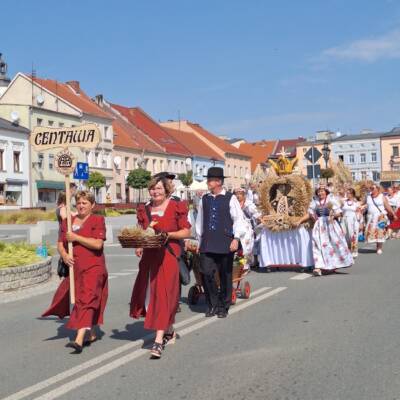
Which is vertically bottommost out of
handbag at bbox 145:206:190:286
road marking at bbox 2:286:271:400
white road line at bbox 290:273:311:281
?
white road line at bbox 290:273:311:281

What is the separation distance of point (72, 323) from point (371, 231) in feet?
43.0

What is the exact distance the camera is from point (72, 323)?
6.92 metres

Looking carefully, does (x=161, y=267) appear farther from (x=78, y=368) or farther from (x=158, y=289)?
(x=78, y=368)

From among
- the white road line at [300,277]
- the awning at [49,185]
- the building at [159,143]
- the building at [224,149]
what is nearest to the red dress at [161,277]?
the white road line at [300,277]

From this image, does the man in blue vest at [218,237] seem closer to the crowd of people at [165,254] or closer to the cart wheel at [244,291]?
the crowd of people at [165,254]

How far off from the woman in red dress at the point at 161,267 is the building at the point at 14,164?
49901 millimetres

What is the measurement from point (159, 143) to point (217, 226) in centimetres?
7332

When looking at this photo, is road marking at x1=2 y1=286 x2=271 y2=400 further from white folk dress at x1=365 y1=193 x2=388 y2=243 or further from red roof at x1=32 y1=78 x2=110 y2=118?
red roof at x1=32 y1=78 x2=110 y2=118

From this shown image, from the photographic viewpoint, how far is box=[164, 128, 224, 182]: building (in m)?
88.6

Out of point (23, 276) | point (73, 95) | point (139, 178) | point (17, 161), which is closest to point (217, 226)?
point (23, 276)

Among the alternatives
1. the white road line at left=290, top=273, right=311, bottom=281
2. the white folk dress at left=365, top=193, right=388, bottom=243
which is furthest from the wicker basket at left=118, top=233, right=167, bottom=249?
the white folk dress at left=365, top=193, right=388, bottom=243

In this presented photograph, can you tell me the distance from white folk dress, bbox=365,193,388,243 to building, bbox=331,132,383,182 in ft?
286

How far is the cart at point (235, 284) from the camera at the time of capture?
9887 mm

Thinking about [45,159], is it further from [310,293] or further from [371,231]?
[310,293]
